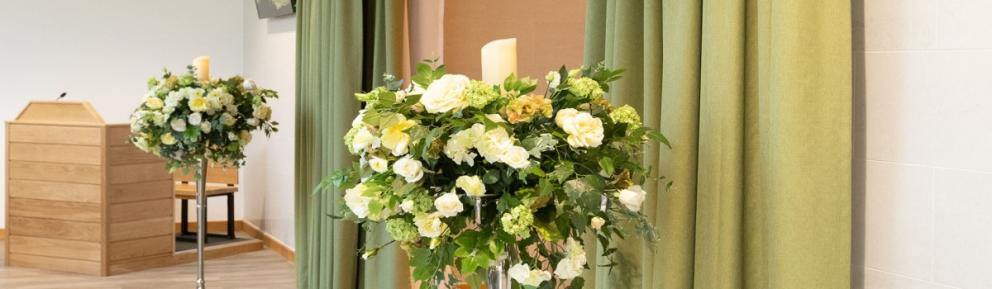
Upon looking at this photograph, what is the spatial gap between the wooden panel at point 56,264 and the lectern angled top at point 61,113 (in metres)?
0.84

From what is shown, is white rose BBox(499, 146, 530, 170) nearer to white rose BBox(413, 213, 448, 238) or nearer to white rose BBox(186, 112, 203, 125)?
white rose BBox(413, 213, 448, 238)

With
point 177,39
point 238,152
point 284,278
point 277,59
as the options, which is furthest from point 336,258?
point 177,39

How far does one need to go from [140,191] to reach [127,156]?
0.79 ft

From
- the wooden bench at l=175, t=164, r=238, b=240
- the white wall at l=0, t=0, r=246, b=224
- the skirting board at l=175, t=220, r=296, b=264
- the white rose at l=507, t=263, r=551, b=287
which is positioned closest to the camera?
the white rose at l=507, t=263, r=551, b=287

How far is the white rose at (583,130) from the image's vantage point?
2113mm

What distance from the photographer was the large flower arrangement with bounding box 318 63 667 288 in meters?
2.12

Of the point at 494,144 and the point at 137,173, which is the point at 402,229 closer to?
the point at 494,144

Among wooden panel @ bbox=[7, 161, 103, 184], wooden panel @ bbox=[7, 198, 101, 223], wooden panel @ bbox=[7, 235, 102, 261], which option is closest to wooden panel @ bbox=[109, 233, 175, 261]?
wooden panel @ bbox=[7, 235, 102, 261]

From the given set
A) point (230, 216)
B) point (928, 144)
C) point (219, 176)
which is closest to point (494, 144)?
point (928, 144)

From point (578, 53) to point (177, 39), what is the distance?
3.64m

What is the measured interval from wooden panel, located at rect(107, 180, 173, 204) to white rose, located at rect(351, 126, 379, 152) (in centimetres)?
508

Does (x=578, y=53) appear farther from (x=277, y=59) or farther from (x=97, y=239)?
(x=97, y=239)

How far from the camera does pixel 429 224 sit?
216 cm

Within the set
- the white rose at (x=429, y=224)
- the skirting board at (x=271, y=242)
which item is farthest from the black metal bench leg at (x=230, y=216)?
the white rose at (x=429, y=224)
